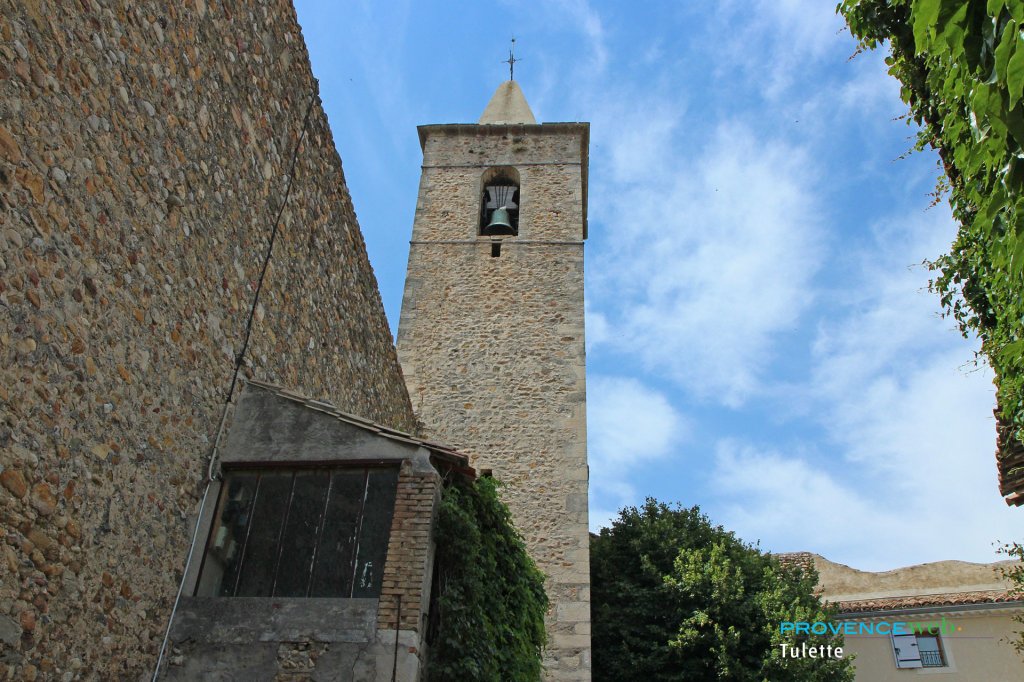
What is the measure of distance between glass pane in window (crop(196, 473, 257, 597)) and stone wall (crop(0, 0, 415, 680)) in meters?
0.19

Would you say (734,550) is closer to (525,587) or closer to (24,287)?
(525,587)

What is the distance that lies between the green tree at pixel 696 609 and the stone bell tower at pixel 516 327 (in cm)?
273

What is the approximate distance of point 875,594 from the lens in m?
19.1

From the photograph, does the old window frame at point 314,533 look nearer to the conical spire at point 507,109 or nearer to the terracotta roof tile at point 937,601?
the conical spire at point 507,109

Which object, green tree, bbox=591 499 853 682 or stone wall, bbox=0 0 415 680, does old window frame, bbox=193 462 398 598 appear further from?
green tree, bbox=591 499 853 682

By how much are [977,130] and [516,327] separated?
407 inches

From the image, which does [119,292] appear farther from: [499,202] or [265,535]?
[499,202]

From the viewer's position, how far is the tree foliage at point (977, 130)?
2.49 metres

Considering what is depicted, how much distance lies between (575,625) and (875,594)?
39.3 feet

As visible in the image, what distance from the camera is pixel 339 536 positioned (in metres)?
4.66

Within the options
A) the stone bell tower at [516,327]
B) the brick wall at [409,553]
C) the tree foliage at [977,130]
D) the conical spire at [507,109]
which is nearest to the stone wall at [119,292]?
the brick wall at [409,553]

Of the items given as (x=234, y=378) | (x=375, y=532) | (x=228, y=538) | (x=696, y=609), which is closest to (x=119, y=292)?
(x=234, y=378)

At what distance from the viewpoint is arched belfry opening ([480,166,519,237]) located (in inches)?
572

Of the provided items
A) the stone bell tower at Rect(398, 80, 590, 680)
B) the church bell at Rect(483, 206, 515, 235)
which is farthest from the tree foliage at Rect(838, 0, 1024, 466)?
the church bell at Rect(483, 206, 515, 235)
